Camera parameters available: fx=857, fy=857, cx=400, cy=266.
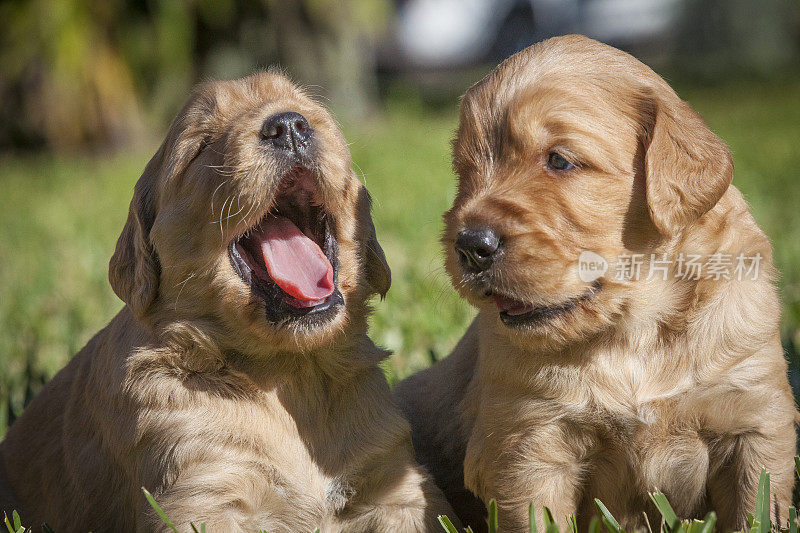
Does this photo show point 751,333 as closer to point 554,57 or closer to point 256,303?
point 554,57

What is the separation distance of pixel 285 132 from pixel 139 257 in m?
0.73

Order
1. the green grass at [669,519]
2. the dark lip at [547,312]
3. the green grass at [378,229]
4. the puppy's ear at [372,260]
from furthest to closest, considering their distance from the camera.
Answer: the green grass at [378,229], the puppy's ear at [372,260], the dark lip at [547,312], the green grass at [669,519]

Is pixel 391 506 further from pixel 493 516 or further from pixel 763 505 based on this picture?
pixel 763 505

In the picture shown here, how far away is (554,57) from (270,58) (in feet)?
43.0

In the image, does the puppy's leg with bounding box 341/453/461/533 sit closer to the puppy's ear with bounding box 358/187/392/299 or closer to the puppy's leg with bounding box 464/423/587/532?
the puppy's leg with bounding box 464/423/587/532

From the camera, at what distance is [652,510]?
9.78 feet

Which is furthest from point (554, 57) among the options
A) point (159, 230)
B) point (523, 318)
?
point (159, 230)

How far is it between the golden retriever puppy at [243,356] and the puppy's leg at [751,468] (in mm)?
1008

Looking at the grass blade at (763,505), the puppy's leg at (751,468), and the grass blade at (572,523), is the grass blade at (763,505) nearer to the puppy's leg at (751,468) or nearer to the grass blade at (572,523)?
the puppy's leg at (751,468)

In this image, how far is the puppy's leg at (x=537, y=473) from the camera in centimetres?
289

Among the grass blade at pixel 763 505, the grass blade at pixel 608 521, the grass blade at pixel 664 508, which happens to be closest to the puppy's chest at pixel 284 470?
the grass blade at pixel 608 521

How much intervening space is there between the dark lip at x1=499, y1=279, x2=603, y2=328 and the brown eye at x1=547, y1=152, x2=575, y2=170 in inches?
15.7

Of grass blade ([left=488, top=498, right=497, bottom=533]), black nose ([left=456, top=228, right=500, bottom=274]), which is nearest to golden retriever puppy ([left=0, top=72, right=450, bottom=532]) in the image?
grass blade ([left=488, top=498, right=497, bottom=533])

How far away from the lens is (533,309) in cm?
287
